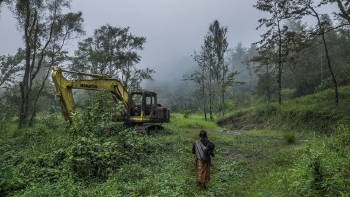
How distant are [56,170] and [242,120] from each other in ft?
57.5

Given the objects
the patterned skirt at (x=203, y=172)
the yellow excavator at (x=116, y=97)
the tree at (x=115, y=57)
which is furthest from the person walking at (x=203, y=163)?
the tree at (x=115, y=57)

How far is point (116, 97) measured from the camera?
12086 mm

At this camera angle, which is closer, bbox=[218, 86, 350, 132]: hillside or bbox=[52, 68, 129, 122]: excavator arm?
bbox=[52, 68, 129, 122]: excavator arm

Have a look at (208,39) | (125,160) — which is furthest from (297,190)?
(208,39)

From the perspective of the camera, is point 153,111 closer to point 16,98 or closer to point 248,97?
point 16,98

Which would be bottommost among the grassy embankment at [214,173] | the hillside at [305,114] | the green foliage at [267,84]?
the grassy embankment at [214,173]

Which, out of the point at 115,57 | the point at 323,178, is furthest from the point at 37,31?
the point at 323,178

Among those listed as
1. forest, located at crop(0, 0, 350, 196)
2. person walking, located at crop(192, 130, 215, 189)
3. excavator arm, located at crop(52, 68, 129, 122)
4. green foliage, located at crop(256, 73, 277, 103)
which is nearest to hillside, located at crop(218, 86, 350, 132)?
forest, located at crop(0, 0, 350, 196)

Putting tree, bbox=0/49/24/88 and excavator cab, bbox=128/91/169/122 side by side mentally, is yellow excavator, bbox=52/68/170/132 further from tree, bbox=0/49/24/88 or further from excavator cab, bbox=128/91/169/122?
tree, bbox=0/49/24/88

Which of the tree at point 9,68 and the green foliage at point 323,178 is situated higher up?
the tree at point 9,68

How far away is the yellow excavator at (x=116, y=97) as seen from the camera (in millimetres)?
9688

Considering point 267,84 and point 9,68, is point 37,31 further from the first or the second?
point 267,84

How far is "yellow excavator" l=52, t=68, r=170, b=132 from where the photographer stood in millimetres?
9688

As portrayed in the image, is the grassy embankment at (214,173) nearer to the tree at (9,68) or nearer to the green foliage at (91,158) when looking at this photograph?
the green foliage at (91,158)
